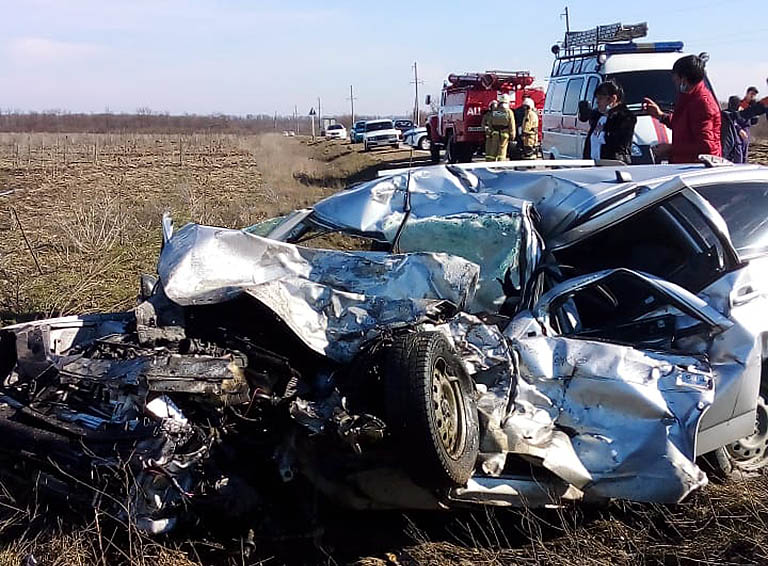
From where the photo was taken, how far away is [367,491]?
10.3 ft

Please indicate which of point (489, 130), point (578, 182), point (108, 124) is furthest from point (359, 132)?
point (108, 124)

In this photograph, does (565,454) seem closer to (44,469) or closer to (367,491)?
(367,491)

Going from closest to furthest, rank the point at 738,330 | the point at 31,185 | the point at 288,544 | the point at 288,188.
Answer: the point at 288,544 < the point at 738,330 < the point at 288,188 < the point at 31,185

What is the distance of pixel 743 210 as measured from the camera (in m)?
4.25

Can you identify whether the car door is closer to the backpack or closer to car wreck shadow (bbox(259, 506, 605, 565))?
car wreck shadow (bbox(259, 506, 605, 565))

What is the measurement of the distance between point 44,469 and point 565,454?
2.11m

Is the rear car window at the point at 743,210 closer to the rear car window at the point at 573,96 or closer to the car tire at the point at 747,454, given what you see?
the car tire at the point at 747,454

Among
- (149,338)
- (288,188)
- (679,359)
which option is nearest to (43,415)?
(149,338)

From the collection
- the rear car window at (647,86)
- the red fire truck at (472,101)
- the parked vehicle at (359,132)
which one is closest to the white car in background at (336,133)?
the parked vehicle at (359,132)

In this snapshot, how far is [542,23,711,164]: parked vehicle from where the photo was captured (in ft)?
32.3

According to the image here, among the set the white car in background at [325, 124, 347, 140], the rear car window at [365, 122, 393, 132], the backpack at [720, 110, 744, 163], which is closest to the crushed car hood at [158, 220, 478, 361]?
the backpack at [720, 110, 744, 163]

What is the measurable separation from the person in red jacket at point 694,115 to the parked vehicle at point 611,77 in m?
2.42

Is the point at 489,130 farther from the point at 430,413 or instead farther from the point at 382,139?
the point at 382,139

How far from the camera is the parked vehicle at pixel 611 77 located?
9.85m
